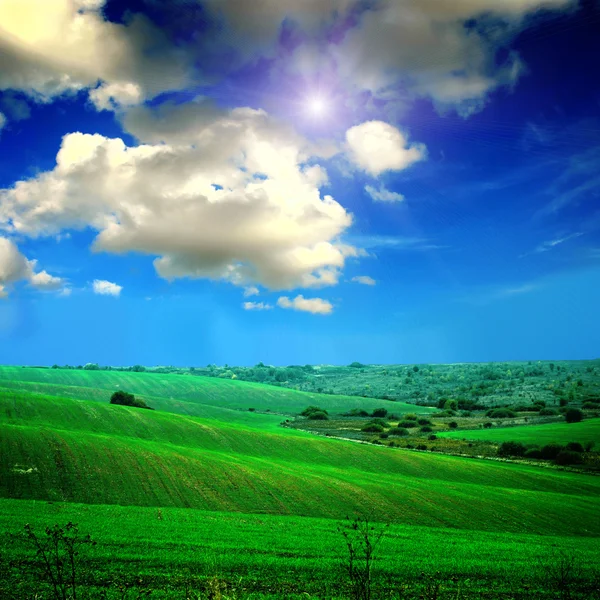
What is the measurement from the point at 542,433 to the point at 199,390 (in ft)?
337

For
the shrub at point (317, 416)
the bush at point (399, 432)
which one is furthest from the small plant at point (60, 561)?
the shrub at point (317, 416)

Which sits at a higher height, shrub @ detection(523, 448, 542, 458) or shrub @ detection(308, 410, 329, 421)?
shrub @ detection(308, 410, 329, 421)

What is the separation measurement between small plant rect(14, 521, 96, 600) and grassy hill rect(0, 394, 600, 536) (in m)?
14.8

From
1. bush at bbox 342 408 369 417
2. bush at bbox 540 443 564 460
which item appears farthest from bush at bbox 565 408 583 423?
bush at bbox 342 408 369 417

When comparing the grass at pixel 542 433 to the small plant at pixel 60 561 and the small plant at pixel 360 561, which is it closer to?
the small plant at pixel 360 561

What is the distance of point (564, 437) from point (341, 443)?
46.5 m

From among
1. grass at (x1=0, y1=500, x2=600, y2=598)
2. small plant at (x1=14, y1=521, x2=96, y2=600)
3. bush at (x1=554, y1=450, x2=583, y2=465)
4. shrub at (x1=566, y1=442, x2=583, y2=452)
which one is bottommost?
bush at (x1=554, y1=450, x2=583, y2=465)

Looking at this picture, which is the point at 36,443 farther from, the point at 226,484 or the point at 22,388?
the point at 22,388

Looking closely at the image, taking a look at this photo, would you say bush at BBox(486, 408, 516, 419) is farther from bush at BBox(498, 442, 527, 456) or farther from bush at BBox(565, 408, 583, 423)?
bush at BBox(498, 442, 527, 456)

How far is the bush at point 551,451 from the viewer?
76.4 metres

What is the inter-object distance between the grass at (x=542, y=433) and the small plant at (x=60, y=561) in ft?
274

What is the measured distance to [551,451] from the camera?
77.0 metres

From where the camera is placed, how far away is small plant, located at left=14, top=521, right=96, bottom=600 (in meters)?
8.80

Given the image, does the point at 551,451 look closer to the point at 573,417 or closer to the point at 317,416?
the point at 573,417
